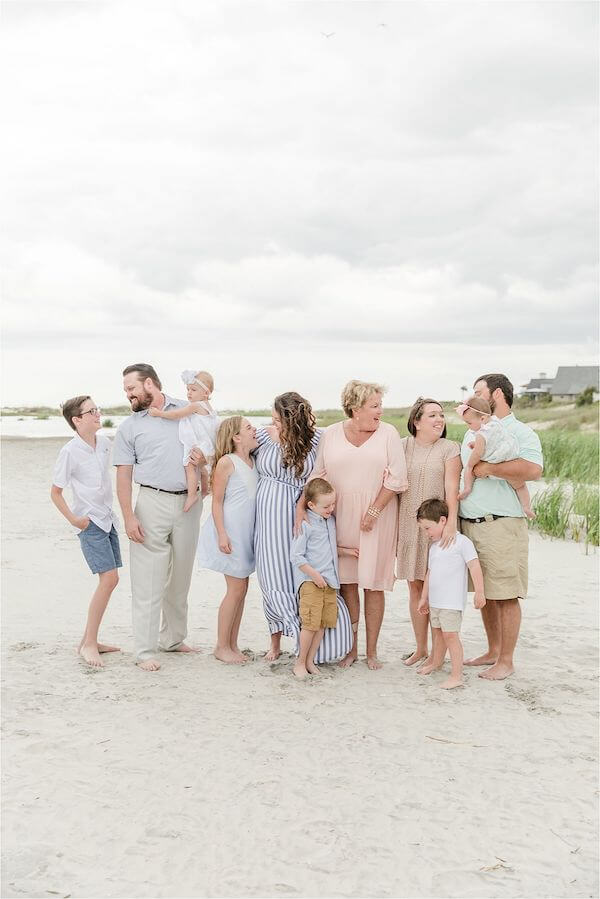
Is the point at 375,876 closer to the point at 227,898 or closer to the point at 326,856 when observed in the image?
the point at 326,856

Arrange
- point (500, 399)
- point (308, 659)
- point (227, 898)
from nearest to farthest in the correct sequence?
point (227, 898), point (500, 399), point (308, 659)

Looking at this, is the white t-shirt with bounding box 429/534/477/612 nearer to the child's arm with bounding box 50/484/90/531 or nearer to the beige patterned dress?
the beige patterned dress

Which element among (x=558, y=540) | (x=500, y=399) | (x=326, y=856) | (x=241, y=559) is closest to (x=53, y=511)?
(x=558, y=540)

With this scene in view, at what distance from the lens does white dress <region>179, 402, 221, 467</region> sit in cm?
586

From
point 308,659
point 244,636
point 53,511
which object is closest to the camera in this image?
point 308,659

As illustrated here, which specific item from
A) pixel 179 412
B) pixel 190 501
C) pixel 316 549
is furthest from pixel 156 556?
pixel 316 549

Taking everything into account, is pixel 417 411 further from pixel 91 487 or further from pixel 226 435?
pixel 91 487

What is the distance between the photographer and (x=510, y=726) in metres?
5.10

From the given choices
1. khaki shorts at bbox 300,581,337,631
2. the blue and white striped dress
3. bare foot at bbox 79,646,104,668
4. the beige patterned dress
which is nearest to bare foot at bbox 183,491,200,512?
the blue and white striped dress

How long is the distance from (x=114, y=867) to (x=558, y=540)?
9.11 metres

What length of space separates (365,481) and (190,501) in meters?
1.27

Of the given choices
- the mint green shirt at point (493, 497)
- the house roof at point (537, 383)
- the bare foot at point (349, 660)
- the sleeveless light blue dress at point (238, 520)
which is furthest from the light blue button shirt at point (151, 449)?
the house roof at point (537, 383)

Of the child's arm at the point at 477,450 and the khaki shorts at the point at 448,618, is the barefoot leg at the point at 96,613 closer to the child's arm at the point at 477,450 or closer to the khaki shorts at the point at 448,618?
the khaki shorts at the point at 448,618

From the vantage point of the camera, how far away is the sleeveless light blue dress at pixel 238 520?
19.3ft
